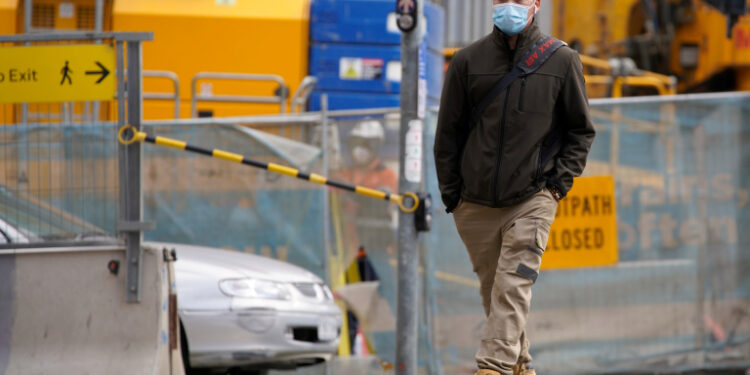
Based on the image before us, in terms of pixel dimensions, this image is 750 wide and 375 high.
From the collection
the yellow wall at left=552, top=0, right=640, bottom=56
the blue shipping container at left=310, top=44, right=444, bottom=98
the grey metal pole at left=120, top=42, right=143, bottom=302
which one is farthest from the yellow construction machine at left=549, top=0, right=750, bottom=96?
the grey metal pole at left=120, top=42, right=143, bottom=302

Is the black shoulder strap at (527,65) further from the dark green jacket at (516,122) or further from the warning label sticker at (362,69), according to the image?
the warning label sticker at (362,69)

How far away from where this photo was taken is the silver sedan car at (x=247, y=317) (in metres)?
7.49

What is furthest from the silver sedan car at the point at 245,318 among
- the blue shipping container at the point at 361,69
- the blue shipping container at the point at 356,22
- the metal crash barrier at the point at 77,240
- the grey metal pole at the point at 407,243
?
the blue shipping container at the point at 356,22

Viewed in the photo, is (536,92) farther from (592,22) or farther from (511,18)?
(592,22)

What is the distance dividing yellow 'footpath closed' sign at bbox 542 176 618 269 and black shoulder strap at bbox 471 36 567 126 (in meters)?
3.72

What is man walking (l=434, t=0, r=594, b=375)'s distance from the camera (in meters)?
5.27

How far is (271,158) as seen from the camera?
919 cm

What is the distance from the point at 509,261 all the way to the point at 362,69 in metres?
6.37

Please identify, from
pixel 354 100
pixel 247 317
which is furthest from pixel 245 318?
pixel 354 100

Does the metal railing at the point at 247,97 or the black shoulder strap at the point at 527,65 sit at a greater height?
the black shoulder strap at the point at 527,65

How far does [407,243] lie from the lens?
8.05m

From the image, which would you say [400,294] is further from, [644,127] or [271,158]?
[644,127]

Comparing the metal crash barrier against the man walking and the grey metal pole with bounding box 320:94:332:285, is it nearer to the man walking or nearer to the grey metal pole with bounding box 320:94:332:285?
the man walking

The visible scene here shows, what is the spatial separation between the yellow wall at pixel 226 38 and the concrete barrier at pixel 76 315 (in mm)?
5375
